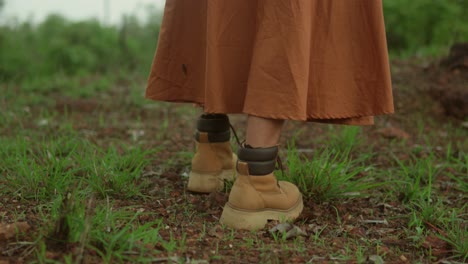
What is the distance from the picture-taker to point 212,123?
250 cm

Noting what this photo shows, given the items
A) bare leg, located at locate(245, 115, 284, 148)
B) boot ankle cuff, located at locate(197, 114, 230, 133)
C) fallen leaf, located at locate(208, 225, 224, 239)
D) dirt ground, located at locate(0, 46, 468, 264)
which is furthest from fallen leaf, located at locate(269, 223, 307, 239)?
boot ankle cuff, located at locate(197, 114, 230, 133)

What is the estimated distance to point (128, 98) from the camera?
15.2ft

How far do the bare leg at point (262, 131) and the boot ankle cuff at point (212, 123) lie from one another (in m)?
0.39

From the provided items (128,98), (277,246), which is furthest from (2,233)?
(128,98)

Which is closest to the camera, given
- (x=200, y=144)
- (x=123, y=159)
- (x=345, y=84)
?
(x=345, y=84)

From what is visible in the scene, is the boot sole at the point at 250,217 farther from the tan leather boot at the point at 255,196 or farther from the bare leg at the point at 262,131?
the bare leg at the point at 262,131

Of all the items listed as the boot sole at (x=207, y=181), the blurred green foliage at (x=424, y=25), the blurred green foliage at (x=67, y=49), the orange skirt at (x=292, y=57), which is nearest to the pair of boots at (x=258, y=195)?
the orange skirt at (x=292, y=57)

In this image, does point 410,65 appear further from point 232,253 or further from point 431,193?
point 232,253

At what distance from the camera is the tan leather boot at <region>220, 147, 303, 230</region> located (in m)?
2.13

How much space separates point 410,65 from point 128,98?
2.26 m

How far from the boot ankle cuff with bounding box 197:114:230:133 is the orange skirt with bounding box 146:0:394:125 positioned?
0.69 feet

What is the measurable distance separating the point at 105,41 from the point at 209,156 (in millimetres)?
4017

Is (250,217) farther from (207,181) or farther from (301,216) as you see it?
(207,181)

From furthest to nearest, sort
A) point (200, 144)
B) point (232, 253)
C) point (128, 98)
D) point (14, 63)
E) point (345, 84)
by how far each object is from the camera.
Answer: point (14, 63) < point (128, 98) < point (200, 144) < point (345, 84) < point (232, 253)
